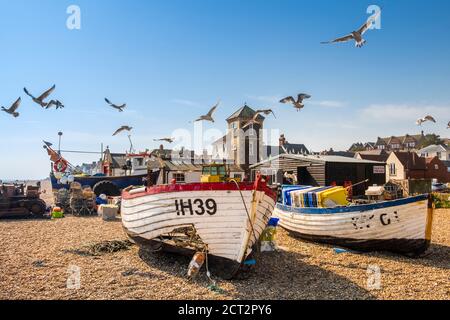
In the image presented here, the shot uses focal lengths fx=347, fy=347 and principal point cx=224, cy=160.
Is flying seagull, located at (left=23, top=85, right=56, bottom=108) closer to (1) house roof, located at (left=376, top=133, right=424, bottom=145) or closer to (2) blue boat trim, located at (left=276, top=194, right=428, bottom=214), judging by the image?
(2) blue boat trim, located at (left=276, top=194, right=428, bottom=214)

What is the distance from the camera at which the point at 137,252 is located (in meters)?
11.3

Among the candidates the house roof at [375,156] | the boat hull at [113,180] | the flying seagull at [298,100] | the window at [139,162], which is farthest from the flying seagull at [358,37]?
the house roof at [375,156]

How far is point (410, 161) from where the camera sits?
51375mm

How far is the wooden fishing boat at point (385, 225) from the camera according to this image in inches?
419

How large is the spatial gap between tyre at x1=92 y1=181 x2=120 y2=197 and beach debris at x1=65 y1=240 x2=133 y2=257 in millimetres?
15432

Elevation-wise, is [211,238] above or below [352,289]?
above

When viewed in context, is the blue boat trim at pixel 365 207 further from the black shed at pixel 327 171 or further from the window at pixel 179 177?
the black shed at pixel 327 171

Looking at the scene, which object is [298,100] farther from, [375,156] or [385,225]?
[375,156]

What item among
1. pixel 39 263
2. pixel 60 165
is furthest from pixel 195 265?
pixel 60 165
